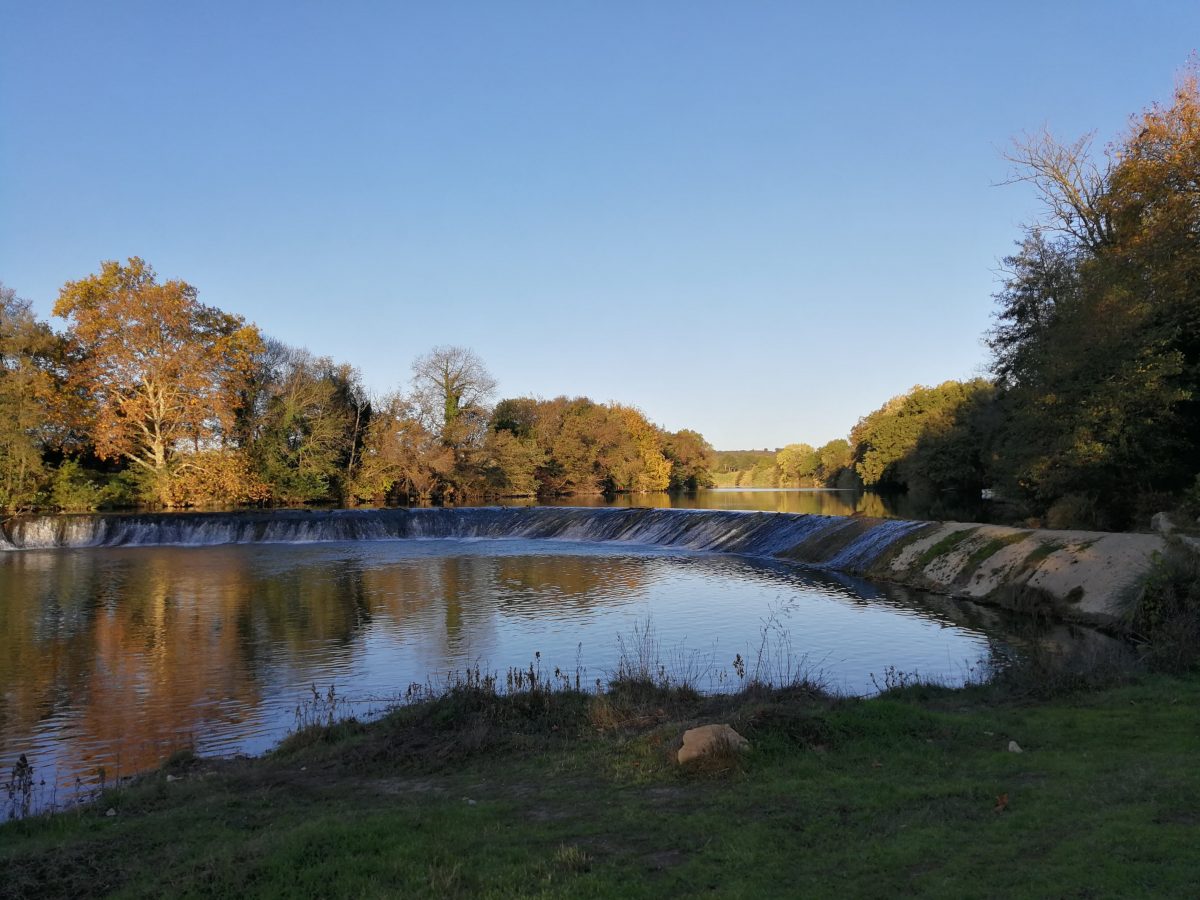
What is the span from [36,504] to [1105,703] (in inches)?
1939

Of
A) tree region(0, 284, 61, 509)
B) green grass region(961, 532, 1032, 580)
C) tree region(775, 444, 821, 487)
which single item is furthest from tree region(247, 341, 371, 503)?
tree region(775, 444, 821, 487)

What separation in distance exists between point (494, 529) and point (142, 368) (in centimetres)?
2256

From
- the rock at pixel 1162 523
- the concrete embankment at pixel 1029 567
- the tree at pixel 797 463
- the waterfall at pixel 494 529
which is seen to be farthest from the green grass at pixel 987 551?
the tree at pixel 797 463

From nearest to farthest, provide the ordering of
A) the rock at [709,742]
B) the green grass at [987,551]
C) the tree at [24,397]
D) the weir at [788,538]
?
the rock at [709,742] → the weir at [788,538] → the green grass at [987,551] → the tree at [24,397]

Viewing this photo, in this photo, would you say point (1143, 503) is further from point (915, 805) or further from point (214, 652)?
point (214, 652)

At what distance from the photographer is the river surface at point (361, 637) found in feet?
36.3

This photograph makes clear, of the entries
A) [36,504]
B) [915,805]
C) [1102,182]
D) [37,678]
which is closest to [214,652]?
[37,678]

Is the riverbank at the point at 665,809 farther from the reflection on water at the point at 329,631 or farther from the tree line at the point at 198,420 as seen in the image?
the tree line at the point at 198,420

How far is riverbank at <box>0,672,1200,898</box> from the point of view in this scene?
470 cm

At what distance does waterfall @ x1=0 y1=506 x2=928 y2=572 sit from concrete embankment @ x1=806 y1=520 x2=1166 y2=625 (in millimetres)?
2417

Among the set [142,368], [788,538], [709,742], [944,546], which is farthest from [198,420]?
[709,742]

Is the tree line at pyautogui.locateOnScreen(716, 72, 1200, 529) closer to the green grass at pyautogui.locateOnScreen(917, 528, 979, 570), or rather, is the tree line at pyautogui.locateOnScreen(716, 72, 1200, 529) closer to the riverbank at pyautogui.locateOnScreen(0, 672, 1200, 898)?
the green grass at pyautogui.locateOnScreen(917, 528, 979, 570)

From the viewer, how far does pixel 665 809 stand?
6.00 meters

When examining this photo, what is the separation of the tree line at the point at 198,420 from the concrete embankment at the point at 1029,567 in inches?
1565
